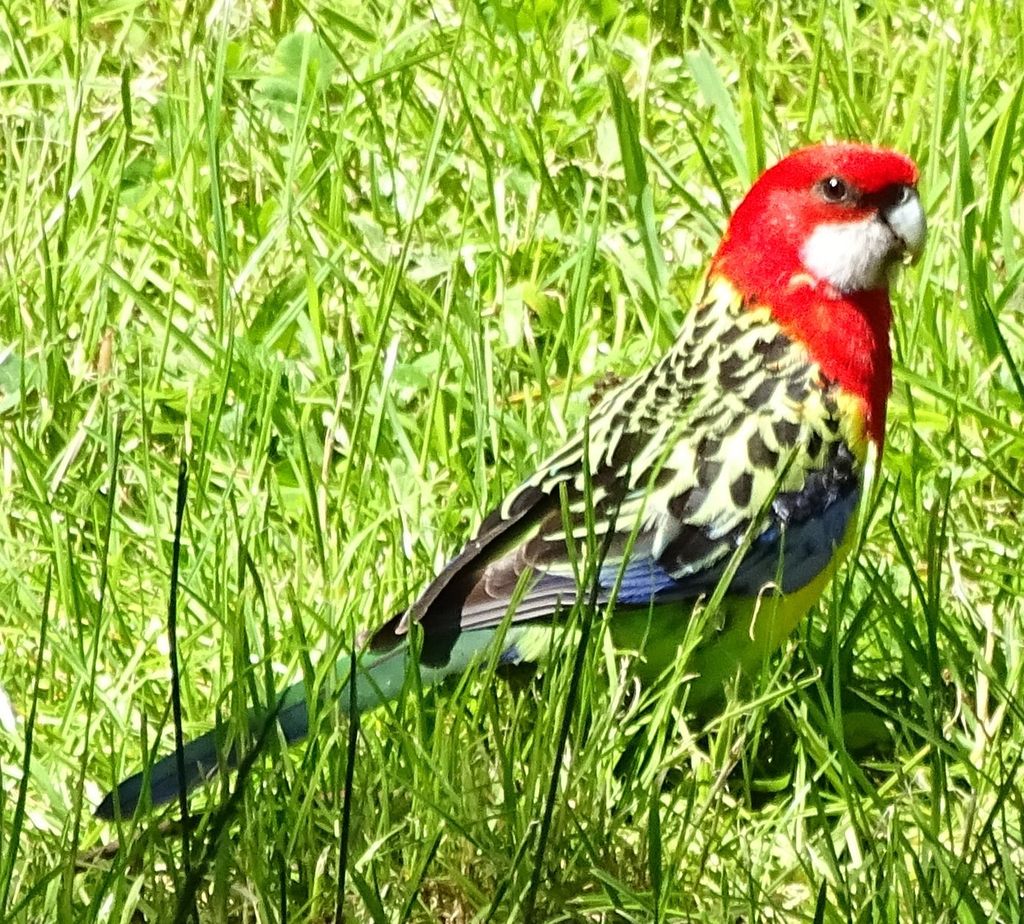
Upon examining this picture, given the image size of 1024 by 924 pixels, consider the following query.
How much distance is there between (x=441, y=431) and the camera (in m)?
3.16

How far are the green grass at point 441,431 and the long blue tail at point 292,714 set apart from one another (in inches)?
1.6

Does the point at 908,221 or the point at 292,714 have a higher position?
the point at 908,221

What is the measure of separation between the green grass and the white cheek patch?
0.88ft

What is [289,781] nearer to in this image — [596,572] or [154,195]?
[596,572]

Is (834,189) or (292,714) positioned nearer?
(292,714)

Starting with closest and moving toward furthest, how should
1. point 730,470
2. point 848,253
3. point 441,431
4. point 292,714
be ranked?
point 292,714, point 730,470, point 848,253, point 441,431

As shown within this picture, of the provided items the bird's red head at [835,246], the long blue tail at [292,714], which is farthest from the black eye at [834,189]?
the long blue tail at [292,714]

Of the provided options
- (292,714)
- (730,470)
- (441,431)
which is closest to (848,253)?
(730,470)

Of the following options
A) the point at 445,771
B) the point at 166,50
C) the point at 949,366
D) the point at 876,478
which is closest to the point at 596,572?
the point at 445,771

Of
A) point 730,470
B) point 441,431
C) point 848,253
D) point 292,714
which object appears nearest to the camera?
point 292,714

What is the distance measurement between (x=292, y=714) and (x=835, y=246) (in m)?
1.14

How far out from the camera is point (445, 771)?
2.20 metres

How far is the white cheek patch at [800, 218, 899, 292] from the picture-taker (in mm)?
2889

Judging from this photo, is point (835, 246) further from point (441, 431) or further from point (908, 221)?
point (441, 431)
